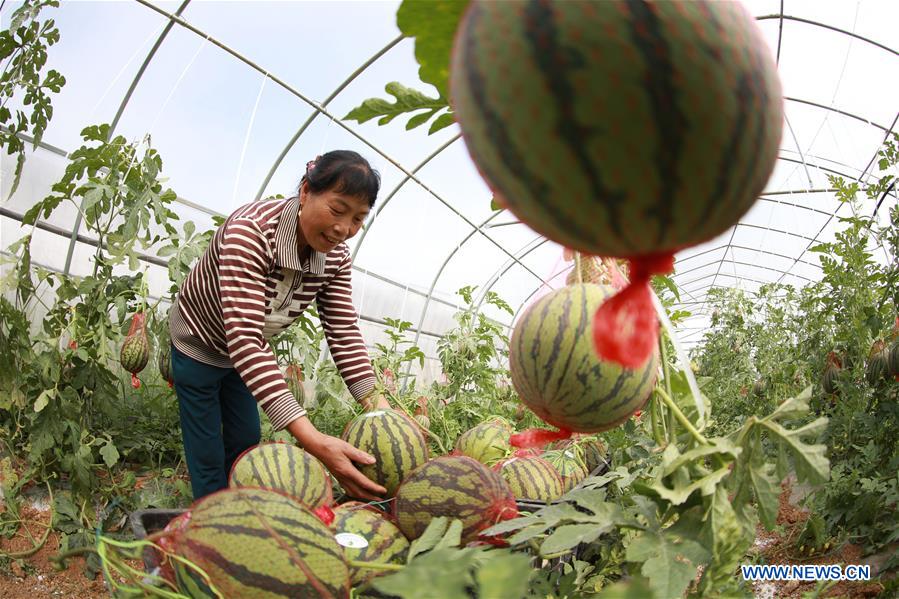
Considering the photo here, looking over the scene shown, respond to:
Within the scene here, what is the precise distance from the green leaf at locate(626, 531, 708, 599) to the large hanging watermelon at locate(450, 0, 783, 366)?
653 millimetres

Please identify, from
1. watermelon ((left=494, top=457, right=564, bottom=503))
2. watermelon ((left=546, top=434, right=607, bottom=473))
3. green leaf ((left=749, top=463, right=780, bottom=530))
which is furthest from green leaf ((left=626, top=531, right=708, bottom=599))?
watermelon ((left=546, top=434, right=607, bottom=473))

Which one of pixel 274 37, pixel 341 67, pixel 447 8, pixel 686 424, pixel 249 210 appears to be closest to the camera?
pixel 447 8

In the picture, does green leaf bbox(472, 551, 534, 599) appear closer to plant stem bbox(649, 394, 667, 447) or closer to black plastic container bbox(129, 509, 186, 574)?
black plastic container bbox(129, 509, 186, 574)

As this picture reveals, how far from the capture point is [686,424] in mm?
1044

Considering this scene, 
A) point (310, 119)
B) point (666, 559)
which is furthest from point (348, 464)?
point (310, 119)

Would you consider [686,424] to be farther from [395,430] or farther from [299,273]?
[299,273]

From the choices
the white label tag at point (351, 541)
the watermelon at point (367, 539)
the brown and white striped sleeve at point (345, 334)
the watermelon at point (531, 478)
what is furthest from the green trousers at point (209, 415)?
the white label tag at point (351, 541)

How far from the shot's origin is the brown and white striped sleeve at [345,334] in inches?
102

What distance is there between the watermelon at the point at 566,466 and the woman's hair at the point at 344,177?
1114mm

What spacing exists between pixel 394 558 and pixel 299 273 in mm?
1358

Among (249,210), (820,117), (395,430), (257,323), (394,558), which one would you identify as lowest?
(394,558)

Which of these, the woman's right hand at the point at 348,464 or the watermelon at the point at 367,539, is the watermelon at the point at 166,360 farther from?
Answer: the watermelon at the point at 367,539

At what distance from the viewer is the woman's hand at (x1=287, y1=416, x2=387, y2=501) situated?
169cm

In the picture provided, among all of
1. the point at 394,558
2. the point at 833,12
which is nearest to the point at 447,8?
the point at 394,558
